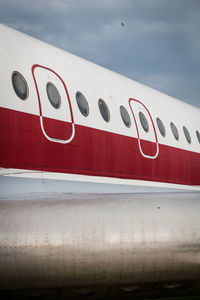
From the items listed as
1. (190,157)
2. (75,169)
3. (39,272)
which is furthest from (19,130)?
(190,157)

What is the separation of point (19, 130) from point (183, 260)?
3.54m

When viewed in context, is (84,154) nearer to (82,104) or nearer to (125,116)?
(82,104)

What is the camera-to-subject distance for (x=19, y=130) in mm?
6555

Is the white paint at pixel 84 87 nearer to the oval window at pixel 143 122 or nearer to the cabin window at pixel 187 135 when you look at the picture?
the cabin window at pixel 187 135

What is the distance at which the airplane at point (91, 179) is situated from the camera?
143 inches

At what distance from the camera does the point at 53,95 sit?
7.40 m

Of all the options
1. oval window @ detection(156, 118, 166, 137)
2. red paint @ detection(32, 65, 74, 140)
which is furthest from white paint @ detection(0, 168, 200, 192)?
oval window @ detection(156, 118, 166, 137)

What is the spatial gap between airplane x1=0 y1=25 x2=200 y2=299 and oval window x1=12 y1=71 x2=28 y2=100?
15 millimetres

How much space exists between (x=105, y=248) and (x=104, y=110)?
5.46 meters

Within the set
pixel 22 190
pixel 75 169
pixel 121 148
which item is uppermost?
pixel 121 148

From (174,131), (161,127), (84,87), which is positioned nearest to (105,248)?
(84,87)

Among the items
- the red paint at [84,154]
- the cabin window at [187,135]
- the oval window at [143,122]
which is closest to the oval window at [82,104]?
the red paint at [84,154]

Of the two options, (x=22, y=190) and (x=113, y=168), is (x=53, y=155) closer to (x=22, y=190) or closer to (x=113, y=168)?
(x=22, y=190)

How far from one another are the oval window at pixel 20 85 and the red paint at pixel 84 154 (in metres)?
0.29
